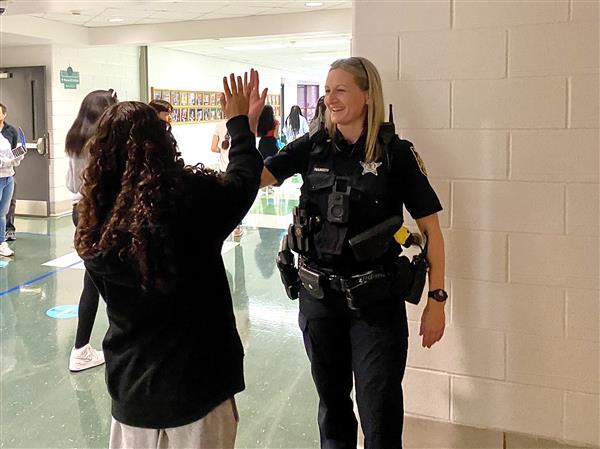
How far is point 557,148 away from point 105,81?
27.9ft

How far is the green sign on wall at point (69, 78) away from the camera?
342 inches

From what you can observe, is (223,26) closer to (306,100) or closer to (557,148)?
(557,148)

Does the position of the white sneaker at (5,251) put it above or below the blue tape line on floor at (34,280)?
above

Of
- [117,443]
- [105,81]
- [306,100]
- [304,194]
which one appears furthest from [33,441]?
[306,100]

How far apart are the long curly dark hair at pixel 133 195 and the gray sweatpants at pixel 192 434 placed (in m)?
0.37

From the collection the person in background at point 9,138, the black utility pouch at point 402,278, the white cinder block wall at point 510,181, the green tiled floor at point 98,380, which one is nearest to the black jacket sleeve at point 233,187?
the black utility pouch at point 402,278

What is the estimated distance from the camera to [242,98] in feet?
5.57

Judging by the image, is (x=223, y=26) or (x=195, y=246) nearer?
(x=195, y=246)

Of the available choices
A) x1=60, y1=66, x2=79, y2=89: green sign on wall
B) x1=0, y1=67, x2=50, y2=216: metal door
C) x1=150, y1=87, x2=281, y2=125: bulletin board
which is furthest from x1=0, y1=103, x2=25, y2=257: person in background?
x1=150, y1=87, x2=281, y2=125: bulletin board

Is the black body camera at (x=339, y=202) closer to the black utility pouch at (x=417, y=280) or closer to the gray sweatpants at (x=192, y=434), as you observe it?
the black utility pouch at (x=417, y=280)

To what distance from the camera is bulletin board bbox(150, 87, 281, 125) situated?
36.9 feet

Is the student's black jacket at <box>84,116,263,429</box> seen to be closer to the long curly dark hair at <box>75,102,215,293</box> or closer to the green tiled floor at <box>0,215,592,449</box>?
the long curly dark hair at <box>75,102,215,293</box>

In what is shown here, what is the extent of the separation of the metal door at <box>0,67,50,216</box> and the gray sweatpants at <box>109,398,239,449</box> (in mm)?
7795

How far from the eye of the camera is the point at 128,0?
6504 mm
